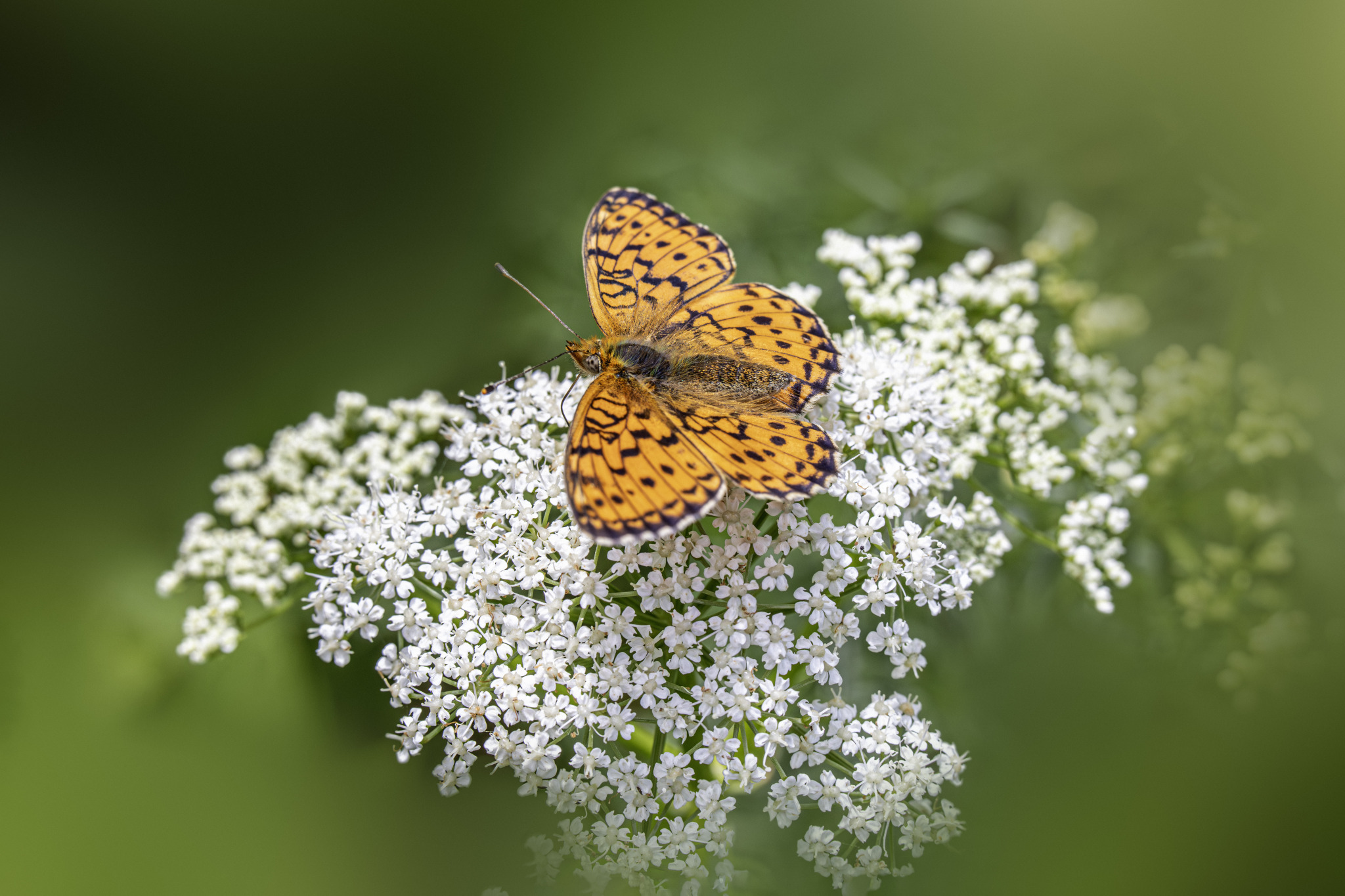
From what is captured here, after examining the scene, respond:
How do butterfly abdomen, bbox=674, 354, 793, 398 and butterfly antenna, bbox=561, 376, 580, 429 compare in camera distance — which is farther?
butterfly antenna, bbox=561, 376, 580, 429

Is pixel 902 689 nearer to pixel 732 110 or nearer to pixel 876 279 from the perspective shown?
pixel 876 279

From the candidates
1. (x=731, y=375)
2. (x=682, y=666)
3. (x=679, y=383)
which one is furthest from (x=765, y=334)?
(x=682, y=666)

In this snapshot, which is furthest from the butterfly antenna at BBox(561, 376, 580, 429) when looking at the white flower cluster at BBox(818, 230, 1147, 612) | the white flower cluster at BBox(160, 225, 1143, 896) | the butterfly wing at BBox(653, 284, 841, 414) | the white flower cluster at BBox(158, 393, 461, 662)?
the white flower cluster at BBox(818, 230, 1147, 612)

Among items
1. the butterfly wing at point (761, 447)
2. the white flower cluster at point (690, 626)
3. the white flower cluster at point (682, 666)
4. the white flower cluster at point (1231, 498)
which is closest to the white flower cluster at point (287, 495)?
the white flower cluster at point (690, 626)

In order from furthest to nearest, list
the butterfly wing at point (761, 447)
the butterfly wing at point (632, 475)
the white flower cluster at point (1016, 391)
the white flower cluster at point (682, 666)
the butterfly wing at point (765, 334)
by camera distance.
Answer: the white flower cluster at point (1016, 391)
the butterfly wing at point (765, 334)
the white flower cluster at point (682, 666)
the butterfly wing at point (761, 447)
the butterfly wing at point (632, 475)

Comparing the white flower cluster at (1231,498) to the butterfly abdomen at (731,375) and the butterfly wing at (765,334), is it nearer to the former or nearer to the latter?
the butterfly wing at (765,334)

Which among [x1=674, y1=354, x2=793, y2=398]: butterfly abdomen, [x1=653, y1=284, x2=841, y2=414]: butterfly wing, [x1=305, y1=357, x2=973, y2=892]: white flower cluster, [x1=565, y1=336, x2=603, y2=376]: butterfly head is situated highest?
[x1=653, y1=284, x2=841, y2=414]: butterfly wing

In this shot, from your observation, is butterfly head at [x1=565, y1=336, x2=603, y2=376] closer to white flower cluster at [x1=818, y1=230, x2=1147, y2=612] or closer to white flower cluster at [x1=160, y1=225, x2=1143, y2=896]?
white flower cluster at [x1=160, y1=225, x2=1143, y2=896]
